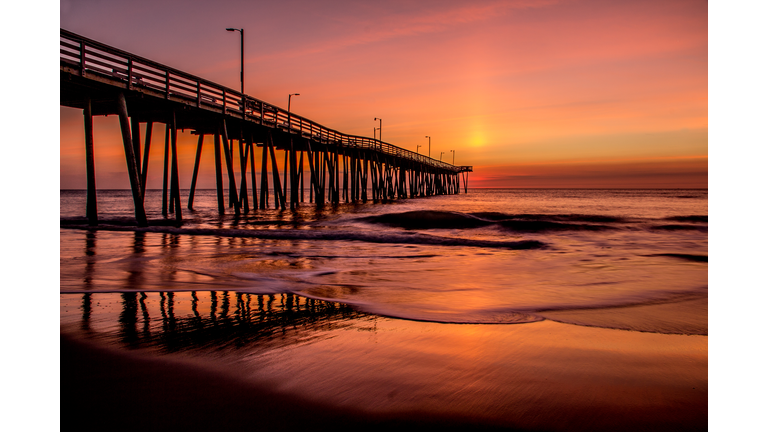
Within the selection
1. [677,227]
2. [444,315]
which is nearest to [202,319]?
[444,315]

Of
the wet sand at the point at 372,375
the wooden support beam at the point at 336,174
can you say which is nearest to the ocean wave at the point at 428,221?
the wooden support beam at the point at 336,174

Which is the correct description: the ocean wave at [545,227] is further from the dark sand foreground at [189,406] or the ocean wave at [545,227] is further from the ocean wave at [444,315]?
the dark sand foreground at [189,406]

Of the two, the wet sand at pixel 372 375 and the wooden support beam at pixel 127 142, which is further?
the wooden support beam at pixel 127 142

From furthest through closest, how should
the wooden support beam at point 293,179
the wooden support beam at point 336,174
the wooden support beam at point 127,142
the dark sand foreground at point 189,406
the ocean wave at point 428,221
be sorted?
the wooden support beam at point 336,174 < the wooden support beam at point 293,179 < the ocean wave at point 428,221 < the wooden support beam at point 127,142 < the dark sand foreground at point 189,406

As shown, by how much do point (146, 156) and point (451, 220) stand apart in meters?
13.3

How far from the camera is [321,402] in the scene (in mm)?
2049

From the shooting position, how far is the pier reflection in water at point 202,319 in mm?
2988

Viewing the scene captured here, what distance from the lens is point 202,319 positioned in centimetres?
355

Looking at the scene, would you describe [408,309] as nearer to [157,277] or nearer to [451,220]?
[157,277]

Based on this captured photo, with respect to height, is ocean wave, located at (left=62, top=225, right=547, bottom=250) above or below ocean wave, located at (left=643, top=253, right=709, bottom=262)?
above

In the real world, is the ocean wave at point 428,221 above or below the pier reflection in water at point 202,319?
above

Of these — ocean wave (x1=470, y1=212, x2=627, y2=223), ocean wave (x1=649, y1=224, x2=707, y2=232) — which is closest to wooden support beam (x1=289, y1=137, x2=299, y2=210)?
ocean wave (x1=470, y1=212, x2=627, y2=223)

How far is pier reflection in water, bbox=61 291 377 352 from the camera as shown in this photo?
299 cm

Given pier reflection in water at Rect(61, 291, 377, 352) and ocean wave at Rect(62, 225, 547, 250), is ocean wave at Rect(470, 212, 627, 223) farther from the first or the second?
pier reflection in water at Rect(61, 291, 377, 352)
